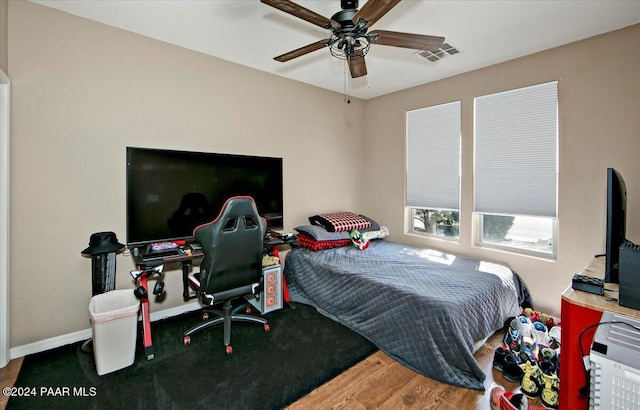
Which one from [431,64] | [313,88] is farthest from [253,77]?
[431,64]

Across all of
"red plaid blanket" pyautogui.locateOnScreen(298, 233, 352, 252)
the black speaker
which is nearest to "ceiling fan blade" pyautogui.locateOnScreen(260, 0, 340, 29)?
the black speaker

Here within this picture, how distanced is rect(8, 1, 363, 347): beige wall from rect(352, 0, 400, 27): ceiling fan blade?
1.92 m

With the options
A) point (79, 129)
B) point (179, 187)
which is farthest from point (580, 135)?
point (79, 129)

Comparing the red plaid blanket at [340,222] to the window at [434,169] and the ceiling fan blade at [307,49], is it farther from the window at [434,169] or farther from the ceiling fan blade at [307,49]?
the ceiling fan blade at [307,49]

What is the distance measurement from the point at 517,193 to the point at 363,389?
2445mm

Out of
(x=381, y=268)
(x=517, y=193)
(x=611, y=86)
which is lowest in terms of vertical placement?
(x=381, y=268)

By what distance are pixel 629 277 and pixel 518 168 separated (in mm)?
1832

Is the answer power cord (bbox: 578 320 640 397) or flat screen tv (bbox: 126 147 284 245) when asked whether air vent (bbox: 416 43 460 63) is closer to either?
flat screen tv (bbox: 126 147 284 245)

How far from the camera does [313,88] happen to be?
3838 mm

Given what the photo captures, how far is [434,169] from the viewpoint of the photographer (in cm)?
366

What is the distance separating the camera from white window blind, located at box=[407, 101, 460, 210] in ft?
11.3

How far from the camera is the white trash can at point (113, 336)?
76.9 inches

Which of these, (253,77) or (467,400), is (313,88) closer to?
(253,77)

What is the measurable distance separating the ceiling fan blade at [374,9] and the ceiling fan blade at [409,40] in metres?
0.14
